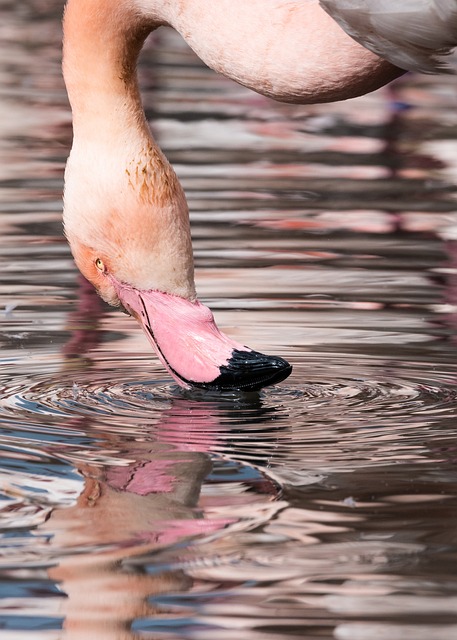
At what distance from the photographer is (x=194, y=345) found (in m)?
5.10

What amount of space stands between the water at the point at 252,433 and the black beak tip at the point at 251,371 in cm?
7

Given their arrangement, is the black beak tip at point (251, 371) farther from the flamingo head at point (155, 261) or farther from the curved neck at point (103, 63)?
the curved neck at point (103, 63)

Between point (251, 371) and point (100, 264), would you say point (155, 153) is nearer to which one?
point (100, 264)

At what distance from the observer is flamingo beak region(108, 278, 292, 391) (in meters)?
5.04

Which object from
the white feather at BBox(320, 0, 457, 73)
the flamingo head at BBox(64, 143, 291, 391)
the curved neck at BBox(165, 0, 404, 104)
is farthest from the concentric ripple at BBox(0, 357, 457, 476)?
the white feather at BBox(320, 0, 457, 73)

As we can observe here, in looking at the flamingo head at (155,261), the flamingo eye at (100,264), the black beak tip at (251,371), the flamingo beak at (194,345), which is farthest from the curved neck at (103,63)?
the black beak tip at (251,371)

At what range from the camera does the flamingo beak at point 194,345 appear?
5035 mm

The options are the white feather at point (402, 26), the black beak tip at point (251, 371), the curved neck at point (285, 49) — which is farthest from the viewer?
the black beak tip at point (251, 371)

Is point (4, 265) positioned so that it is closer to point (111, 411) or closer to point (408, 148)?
point (111, 411)

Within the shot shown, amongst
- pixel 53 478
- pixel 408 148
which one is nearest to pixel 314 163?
pixel 408 148

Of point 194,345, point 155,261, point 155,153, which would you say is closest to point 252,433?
point 194,345

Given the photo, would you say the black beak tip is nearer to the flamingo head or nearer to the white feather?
the flamingo head

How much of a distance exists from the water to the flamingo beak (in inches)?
3.4

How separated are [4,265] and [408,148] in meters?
4.32
